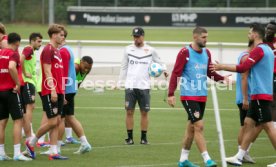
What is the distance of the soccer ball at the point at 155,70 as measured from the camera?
14641 millimetres

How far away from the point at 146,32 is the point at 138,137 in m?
35.2

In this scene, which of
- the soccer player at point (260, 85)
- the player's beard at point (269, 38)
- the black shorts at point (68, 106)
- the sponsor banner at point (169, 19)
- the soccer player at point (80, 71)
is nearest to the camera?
the soccer player at point (260, 85)

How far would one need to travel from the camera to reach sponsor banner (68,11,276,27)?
5077 cm

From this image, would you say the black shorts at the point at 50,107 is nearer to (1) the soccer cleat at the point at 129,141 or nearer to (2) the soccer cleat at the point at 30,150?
(2) the soccer cleat at the point at 30,150

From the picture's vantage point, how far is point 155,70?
14.7 m

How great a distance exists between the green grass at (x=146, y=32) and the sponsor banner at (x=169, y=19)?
394 mm

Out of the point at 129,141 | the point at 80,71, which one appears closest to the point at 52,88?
the point at 80,71

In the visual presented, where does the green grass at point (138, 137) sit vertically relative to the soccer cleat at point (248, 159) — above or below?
below

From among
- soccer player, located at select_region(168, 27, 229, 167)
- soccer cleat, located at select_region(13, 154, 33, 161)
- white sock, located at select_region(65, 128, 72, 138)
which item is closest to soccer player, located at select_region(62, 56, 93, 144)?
white sock, located at select_region(65, 128, 72, 138)

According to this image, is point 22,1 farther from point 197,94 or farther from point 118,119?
point 197,94

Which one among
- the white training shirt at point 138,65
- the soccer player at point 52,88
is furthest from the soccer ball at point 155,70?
the soccer player at point 52,88

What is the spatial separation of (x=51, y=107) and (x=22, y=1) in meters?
44.3

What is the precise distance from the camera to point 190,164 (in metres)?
11.5

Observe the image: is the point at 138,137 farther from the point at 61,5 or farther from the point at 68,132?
the point at 61,5
